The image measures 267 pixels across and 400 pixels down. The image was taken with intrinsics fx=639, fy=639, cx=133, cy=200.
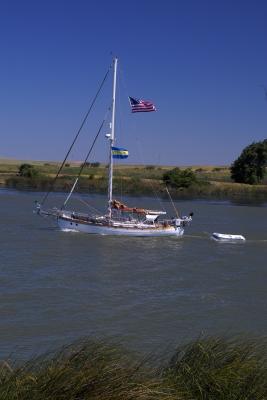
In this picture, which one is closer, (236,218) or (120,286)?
(120,286)

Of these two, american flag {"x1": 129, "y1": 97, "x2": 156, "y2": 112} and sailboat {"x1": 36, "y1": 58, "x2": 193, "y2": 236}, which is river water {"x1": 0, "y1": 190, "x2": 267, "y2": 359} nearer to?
sailboat {"x1": 36, "y1": 58, "x2": 193, "y2": 236}

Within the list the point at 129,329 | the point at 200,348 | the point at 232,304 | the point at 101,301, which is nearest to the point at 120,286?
the point at 101,301

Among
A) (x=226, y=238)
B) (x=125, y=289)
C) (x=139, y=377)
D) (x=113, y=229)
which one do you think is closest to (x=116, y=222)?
(x=113, y=229)

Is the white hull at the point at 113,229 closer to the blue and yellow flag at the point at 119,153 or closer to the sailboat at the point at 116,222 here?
the sailboat at the point at 116,222

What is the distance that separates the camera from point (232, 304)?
20750 mm

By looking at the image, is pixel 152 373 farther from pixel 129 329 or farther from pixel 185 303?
pixel 185 303

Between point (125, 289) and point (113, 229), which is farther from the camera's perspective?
point (113, 229)

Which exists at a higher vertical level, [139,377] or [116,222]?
[139,377]

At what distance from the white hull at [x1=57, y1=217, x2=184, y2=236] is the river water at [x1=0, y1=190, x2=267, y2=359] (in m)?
0.90

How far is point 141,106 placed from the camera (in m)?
41.4

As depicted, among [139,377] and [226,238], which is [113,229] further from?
[139,377]

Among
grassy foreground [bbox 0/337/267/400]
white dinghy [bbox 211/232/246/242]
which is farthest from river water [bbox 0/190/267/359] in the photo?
grassy foreground [bbox 0/337/267/400]

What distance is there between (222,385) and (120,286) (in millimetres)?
15388

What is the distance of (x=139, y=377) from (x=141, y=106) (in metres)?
34.6
